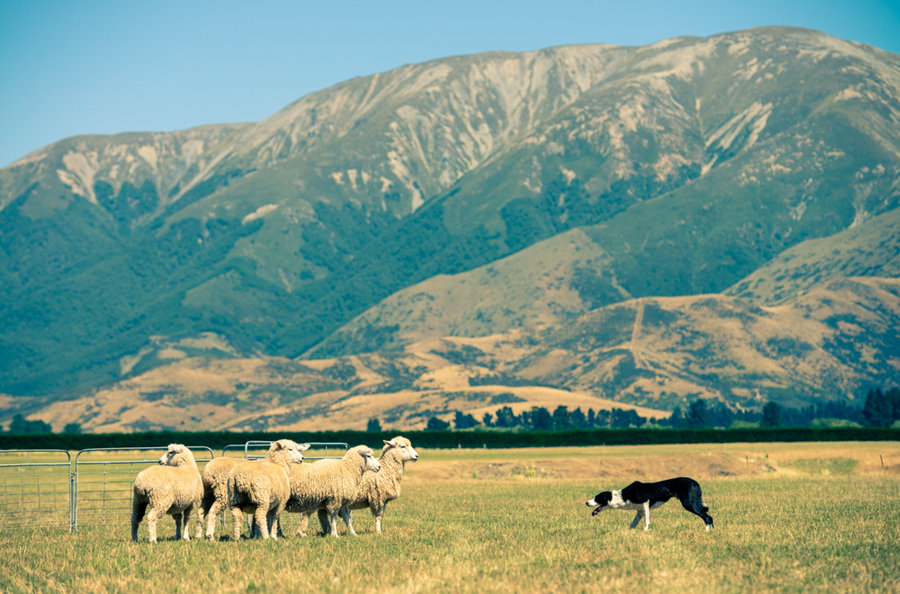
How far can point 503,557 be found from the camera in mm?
22844

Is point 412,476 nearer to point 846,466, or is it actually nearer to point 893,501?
point 846,466

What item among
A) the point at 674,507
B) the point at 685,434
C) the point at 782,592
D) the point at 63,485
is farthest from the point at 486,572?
the point at 685,434

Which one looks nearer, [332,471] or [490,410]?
[332,471]

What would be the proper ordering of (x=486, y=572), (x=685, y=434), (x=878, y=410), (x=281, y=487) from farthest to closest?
(x=878, y=410), (x=685, y=434), (x=281, y=487), (x=486, y=572)

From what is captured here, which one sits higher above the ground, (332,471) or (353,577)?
(332,471)

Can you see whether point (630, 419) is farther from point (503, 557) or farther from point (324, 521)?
point (503, 557)

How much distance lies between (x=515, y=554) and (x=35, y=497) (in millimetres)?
33443

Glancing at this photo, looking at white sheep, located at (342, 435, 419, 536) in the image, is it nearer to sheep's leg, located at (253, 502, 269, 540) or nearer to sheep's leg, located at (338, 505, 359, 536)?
sheep's leg, located at (338, 505, 359, 536)

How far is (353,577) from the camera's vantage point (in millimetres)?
20219

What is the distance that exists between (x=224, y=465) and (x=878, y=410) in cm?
15471

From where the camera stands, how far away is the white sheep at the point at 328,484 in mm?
26422

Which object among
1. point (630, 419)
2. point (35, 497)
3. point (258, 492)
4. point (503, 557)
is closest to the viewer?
point (503, 557)

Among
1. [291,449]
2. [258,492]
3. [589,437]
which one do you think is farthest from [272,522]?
[589,437]

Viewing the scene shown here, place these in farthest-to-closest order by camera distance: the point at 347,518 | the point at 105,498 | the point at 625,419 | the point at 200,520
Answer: the point at 625,419
the point at 105,498
the point at 347,518
the point at 200,520
